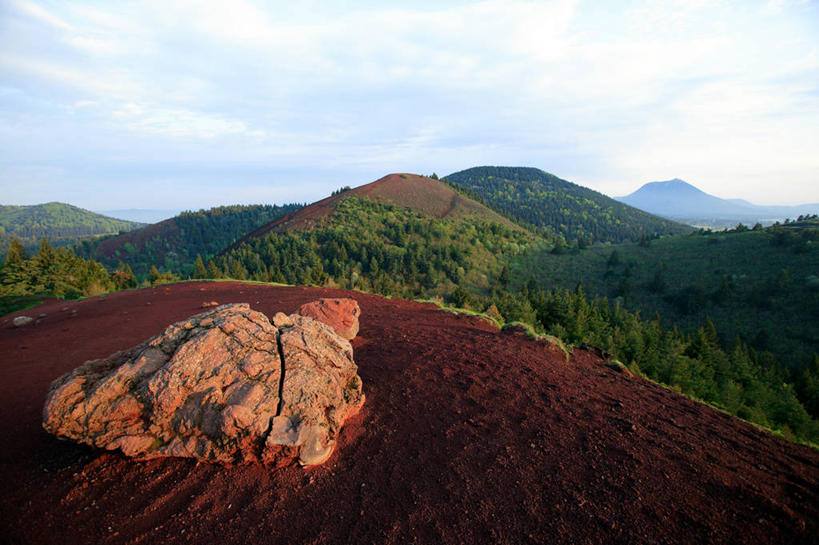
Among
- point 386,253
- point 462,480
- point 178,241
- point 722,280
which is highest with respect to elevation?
point 462,480

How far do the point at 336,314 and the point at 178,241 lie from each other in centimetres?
14926

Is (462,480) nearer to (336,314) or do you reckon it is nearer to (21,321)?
(336,314)

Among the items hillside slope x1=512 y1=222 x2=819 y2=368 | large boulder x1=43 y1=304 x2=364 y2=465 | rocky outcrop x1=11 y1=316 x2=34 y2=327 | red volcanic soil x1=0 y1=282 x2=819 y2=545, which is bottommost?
hillside slope x1=512 y1=222 x2=819 y2=368

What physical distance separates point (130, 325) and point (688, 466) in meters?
16.9

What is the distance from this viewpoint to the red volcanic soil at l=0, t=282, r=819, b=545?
4.09m

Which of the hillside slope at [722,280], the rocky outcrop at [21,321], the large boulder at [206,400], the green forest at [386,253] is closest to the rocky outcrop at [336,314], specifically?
the large boulder at [206,400]

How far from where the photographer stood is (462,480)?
15.9ft

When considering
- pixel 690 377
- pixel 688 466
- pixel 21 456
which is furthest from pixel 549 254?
pixel 21 456

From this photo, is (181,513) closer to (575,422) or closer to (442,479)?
(442,479)

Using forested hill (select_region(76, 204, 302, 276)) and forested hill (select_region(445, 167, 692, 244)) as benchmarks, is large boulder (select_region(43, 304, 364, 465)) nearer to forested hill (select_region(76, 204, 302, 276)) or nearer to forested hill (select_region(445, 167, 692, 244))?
forested hill (select_region(76, 204, 302, 276))

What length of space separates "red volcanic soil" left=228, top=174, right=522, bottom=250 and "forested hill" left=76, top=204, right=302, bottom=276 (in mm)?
36620

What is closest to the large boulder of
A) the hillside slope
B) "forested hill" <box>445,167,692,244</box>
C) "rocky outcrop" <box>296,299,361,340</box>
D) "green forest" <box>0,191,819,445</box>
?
"rocky outcrop" <box>296,299,361,340</box>

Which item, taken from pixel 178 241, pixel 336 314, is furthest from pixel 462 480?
pixel 178 241

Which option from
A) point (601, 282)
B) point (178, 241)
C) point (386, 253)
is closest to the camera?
point (601, 282)
